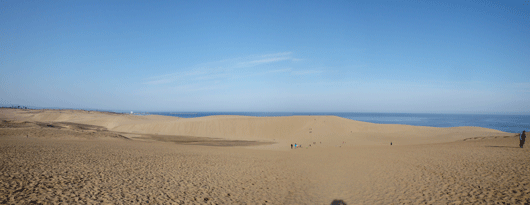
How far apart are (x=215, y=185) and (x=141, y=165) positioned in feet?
18.4

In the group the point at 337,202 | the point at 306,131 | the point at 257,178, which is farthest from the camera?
the point at 306,131

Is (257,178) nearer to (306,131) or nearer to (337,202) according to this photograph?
(337,202)

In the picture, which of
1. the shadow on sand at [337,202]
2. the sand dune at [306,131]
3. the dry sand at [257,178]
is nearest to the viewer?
the dry sand at [257,178]

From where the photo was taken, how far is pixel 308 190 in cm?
1201

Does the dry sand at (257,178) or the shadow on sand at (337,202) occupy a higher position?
the dry sand at (257,178)

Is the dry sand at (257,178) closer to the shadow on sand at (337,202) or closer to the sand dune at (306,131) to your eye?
the shadow on sand at (337,202)

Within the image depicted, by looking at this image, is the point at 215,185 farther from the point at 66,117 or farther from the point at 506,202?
the point at 66,117

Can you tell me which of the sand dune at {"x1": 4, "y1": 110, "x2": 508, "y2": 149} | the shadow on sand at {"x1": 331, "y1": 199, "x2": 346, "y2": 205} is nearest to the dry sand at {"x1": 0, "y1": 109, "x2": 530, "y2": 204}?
the shadow on sand at {"x1": 331, "y1": 199, "x2": 346, "y2": 205}

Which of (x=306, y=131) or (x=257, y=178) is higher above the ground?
(x=306, y=131)

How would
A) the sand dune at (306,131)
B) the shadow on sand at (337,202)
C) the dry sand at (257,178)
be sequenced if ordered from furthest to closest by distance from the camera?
the sand dune at (306,131)
the shadow on sand at (337,202)
the dry sand at (257,178)

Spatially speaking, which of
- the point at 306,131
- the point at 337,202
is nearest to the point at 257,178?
the point at 337,202

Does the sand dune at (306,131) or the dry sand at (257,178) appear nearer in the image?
the dry sand at (257,178)

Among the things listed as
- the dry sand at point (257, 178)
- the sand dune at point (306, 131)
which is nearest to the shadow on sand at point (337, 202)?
the dry sand at point (257, 178)

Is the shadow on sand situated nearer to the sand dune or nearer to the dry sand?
the dry sand
